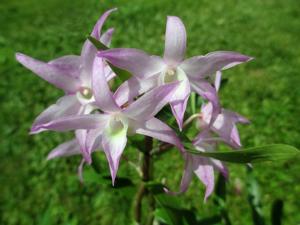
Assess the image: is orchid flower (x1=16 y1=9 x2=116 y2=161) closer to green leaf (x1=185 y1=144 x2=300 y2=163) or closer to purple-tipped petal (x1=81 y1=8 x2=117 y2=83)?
purple-tipped petal (x1=81 y1=8 x2=117 y2=83)

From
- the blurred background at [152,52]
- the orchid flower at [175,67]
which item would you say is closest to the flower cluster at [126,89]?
the orchid flower at [175,67]

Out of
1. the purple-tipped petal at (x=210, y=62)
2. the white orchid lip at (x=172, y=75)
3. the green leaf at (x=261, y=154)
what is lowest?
the green leaf at (x=261, y=154)

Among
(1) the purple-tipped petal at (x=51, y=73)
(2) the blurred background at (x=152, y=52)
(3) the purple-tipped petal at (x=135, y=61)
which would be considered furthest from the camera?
(2) the blurred background at (x=152, y=52)

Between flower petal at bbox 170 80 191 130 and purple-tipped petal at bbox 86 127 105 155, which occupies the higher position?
flower petal at bbox 170 80 191 130

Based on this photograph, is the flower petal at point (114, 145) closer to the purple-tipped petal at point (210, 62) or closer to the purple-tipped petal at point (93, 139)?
the purple-tipped petal at point (93, 139)

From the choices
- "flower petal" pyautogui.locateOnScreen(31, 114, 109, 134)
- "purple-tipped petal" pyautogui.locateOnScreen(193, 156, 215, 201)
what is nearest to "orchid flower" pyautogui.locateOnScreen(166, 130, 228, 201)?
"purple-tipped petal" pyautogui.locateOnScreen(193, 156, 215, 201)

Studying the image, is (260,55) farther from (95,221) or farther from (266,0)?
(95,221)

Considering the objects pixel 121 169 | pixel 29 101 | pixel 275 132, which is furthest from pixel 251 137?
pixel 29 101
